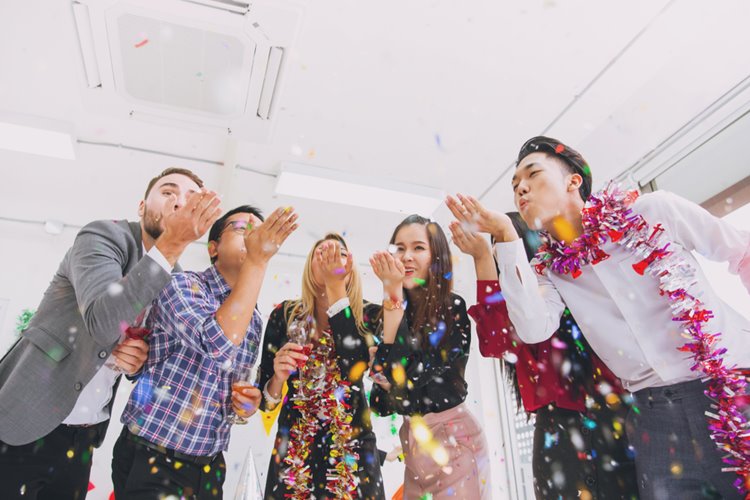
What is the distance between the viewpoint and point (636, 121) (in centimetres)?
374

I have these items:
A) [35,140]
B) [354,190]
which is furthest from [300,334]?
[35,140]

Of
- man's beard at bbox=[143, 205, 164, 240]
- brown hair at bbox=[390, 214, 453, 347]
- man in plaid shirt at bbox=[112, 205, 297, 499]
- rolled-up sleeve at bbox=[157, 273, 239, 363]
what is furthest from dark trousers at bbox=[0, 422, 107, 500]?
brown hair at bbox=[390, 214, 453, 347]

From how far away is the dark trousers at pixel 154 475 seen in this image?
141cm

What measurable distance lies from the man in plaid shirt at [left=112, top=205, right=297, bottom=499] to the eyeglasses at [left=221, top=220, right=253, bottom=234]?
14.5 inches

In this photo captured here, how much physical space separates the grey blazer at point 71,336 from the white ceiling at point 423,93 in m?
2.00

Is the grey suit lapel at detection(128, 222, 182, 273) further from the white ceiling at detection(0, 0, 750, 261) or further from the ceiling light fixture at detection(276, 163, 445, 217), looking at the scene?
the ceiling light fixture at detection(276, 163, 445, 217)

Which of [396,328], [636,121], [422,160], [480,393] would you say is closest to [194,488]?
[396,328]

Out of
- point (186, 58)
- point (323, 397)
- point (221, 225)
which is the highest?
point (186, 58)

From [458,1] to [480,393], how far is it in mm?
3923

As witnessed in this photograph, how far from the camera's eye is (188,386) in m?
1.63

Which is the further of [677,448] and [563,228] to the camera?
[563,228]

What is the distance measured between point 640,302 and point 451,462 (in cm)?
88

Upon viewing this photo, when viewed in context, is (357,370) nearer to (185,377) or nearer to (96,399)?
(185,377)

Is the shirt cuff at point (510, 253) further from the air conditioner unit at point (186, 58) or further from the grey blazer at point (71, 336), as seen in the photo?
the air conditioner unit at point (186, 58)
